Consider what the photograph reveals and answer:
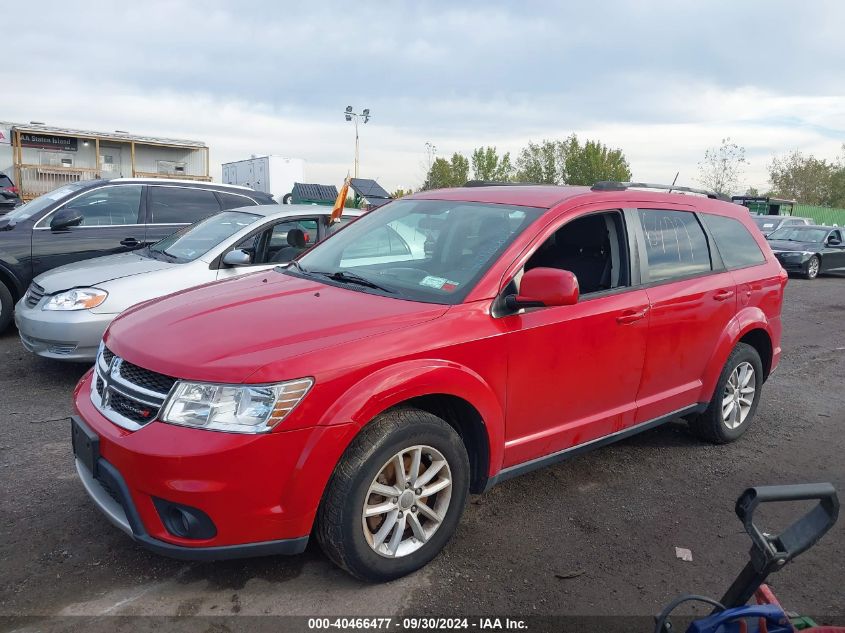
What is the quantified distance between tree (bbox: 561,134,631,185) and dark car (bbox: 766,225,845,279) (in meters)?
26.6

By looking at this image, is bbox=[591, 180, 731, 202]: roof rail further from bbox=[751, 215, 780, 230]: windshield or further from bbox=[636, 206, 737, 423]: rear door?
bbox=[751, 215, 780, 230]: windshield

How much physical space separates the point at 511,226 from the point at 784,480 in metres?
2.51

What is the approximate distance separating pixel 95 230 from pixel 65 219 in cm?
40

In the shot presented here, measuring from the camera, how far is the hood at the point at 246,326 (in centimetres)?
270

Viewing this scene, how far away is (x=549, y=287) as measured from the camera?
311 cm

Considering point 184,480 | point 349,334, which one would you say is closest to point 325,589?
point 184,480

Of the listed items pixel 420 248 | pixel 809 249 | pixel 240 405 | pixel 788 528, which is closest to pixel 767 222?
pixel 809 249

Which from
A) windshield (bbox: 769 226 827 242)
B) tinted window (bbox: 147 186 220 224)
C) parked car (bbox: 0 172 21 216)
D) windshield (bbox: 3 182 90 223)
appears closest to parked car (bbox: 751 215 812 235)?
windshield (bbox: 769 226 827 242)

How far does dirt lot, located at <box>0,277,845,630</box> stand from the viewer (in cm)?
285

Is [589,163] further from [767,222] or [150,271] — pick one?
[150,271]

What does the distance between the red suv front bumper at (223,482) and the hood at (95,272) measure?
3.39 m

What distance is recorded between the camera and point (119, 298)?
5586 millimetres

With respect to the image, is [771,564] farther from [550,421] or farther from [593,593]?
[550,421]

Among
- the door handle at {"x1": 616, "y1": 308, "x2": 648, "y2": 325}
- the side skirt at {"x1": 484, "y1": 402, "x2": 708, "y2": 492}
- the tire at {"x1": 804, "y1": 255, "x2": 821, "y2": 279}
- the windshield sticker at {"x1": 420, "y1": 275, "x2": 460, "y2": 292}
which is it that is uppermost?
the windshield sticker at {"x1": 420, "y1": 275, "x2": 460, "y2": 292}
